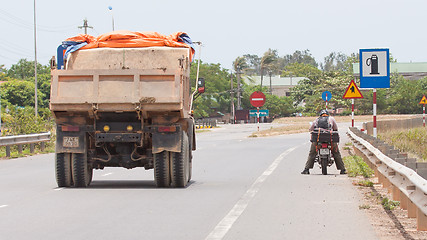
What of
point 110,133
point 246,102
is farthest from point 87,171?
point 246,102

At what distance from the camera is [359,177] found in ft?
58.4

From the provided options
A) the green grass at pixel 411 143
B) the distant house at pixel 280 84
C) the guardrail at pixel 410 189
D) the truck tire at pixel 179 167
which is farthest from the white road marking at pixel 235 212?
the distant house at pixel 280 84

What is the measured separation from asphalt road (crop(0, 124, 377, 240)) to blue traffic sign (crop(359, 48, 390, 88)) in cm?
393

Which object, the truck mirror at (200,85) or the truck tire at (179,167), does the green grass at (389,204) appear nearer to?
the truck tire at (179,167)

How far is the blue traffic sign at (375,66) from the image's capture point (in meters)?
21.3

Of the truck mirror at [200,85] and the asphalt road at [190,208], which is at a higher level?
the truck mirror at [200,85]

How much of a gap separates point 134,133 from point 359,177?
5764 mm

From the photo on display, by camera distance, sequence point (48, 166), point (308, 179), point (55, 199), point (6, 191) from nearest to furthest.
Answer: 1. point (55, 199)
2. point (6, 191)
3. point (308, 179)
4. point (48, 166)

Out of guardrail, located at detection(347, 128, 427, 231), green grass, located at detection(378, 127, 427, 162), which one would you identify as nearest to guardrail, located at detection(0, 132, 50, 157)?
green grass, located at detection(378, 127, 427, 162)

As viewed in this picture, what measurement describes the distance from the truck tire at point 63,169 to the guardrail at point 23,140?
12.3 m

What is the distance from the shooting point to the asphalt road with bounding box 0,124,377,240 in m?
9.41

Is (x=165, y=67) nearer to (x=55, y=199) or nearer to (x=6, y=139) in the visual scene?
(x=55, y=199)

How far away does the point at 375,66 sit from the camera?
70.0ft

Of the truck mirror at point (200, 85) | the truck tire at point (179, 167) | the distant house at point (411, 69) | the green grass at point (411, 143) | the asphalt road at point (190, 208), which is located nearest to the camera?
the asphalt road at point (190, 208)
